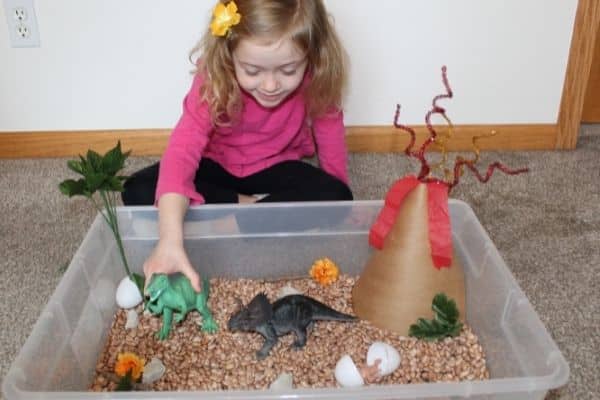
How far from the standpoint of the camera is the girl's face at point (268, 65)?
815 millimetres

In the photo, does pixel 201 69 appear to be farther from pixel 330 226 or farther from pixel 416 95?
pixel 416 95

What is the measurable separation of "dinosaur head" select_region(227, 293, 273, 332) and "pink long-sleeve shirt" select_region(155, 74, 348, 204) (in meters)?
0.23

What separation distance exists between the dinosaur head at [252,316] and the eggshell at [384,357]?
0.48 ft

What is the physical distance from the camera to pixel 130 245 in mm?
906

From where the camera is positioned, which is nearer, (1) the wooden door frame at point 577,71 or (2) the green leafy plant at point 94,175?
(2) the green leafy plant at point 94,175

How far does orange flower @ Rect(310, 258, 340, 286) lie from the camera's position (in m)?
0.91

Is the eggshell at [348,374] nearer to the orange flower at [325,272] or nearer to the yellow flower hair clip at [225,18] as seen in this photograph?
the orange flower at [325,272]

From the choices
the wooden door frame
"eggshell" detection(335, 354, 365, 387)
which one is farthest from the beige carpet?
"eggshell" detection(335, 354, 365, 387)

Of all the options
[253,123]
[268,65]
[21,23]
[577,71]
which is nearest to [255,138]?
[253,123]

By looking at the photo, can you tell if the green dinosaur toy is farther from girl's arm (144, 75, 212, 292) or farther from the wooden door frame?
the wooden door frame

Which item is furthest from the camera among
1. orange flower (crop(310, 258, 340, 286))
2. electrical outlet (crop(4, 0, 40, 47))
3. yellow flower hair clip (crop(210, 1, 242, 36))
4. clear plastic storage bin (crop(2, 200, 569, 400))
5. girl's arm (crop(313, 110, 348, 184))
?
electrical outlet (crop(4, 0, 40, 47))

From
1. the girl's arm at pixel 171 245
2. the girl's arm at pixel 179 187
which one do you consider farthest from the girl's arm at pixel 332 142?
the girl's arm at pixel 171 245

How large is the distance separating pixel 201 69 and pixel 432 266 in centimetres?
47

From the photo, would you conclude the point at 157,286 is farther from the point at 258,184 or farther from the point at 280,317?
the point at 258,184
